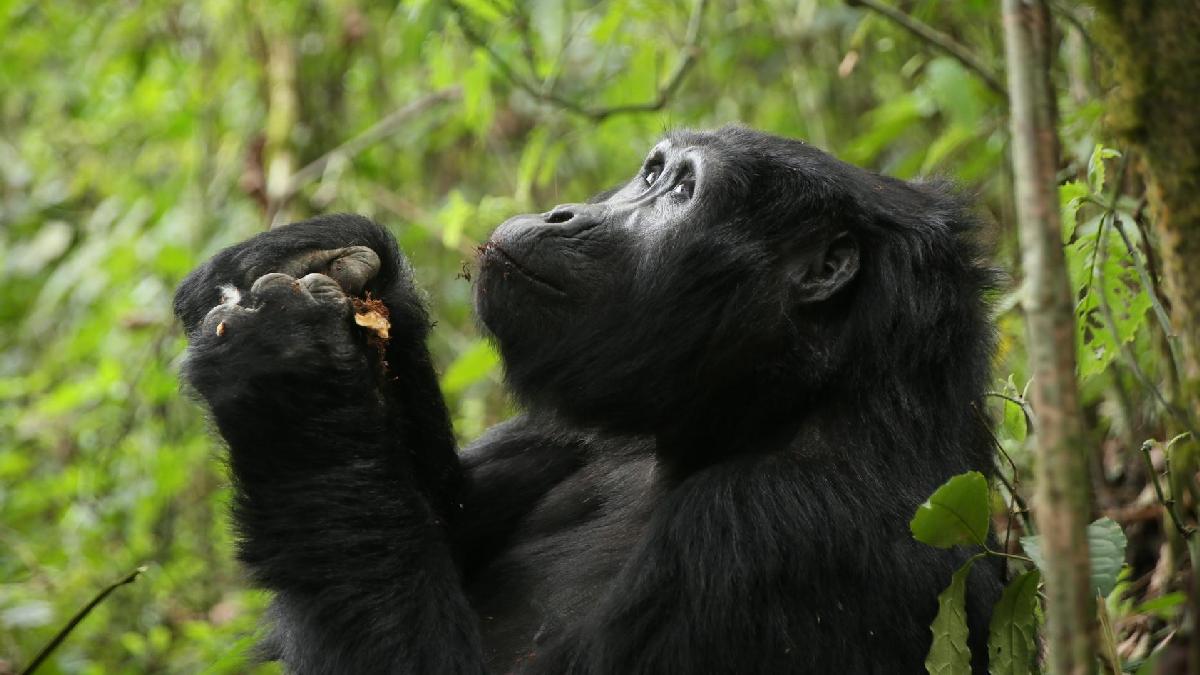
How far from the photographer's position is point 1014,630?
267 centimetres

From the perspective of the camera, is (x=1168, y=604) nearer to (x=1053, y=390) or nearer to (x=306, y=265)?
(x=1053, y=390)

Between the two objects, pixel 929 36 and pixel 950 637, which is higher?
pixel 929 36

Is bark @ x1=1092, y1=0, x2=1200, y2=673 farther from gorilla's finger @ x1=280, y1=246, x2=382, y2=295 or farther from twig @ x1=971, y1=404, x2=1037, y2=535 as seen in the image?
gorilla's finger @ x1=280, y1=246, x2=382, y2=295

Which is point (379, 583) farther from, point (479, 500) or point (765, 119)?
point (765, 119)

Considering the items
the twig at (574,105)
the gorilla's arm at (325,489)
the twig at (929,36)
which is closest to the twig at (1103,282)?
the twig at (929,36)

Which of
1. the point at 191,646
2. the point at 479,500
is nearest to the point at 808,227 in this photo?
the point at 479,500

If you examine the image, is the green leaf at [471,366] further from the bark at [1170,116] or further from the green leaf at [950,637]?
the bark at [1170,116]

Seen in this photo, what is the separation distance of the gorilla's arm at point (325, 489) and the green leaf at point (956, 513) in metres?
1.06

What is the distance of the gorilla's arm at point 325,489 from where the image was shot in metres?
2.83

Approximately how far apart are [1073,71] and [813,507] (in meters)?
2.55

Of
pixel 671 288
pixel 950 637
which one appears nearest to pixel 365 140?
pixel 671 288

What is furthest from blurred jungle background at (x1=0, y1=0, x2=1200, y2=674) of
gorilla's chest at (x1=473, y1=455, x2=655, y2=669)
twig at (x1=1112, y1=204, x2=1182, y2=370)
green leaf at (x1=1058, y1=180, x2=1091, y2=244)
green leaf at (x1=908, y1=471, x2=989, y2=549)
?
green leaf at (x1=908, y1=471, x2=989, y2=549)

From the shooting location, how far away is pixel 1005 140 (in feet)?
15.4

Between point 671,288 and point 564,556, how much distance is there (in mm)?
762
